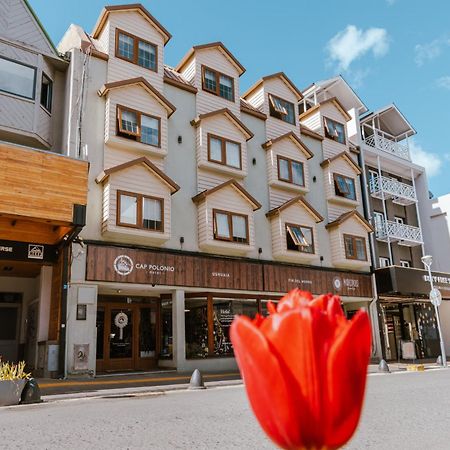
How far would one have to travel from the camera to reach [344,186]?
2766cm

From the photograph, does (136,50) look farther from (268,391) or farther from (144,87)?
(268,391)

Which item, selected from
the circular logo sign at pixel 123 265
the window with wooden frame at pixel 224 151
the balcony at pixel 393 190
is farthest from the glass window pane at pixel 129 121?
the balcony at pixel 393 190

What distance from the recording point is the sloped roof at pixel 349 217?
25.8m

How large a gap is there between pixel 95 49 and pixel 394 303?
74.7 feet

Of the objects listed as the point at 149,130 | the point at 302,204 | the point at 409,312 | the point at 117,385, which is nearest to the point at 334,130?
the point at 302,204

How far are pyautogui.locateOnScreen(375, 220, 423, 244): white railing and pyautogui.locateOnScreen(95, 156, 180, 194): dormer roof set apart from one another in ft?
48.8

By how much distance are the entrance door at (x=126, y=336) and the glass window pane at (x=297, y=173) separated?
1030 centimetres

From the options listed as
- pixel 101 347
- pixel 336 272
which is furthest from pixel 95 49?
pixel 336 272

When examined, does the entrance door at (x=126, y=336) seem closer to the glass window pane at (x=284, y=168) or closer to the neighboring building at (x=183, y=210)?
the neighboring building at (x=183, y=210)

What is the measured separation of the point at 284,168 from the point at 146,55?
9116 mm

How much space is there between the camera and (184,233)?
20.4 metres

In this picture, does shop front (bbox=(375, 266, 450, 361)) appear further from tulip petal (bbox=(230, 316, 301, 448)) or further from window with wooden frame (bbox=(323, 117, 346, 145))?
tulip petal (bbox=(230, 316, 301, 448))

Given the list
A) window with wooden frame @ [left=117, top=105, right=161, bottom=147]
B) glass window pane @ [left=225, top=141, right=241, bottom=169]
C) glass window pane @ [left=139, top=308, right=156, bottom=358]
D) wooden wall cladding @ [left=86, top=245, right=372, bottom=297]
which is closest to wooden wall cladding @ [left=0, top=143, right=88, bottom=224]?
wooden wall cladding @ [left=86, top=245, right=372, bottom=297]

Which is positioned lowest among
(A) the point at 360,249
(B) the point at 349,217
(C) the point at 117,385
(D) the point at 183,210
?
(C) the point at 117,385
